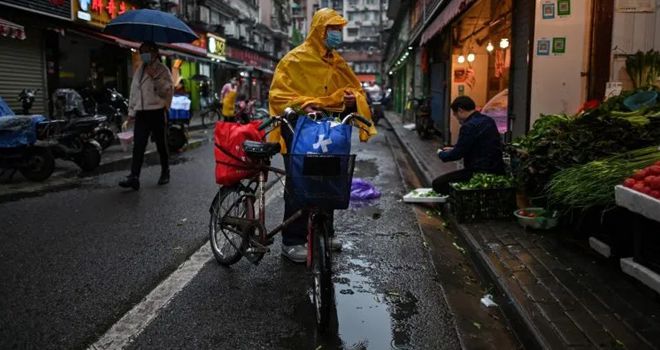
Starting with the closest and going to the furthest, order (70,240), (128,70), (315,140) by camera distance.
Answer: (315,140) → (70,240) → (128,70)

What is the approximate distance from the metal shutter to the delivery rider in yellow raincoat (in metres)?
13.3

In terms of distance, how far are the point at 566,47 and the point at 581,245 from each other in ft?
9.92

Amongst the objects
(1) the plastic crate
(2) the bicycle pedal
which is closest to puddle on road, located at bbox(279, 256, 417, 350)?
(2) the bicycle pedal

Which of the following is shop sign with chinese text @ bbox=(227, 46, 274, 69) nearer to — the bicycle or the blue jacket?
the blue jacket

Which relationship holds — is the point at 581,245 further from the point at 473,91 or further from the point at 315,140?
the point at 473,91

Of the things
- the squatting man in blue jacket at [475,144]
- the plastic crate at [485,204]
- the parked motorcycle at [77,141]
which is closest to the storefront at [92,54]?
the parked motorcycle at [77,141]

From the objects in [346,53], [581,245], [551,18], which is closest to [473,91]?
[551,18]

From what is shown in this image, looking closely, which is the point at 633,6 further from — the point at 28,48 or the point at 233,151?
the point at 28,48

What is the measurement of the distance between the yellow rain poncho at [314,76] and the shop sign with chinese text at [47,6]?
1271cm

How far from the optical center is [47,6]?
1622 centimetres

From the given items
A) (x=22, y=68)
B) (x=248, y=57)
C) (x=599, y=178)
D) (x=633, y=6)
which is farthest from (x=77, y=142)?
(x=248, y=57)

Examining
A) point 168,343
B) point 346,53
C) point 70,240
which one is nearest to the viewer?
point 168,343

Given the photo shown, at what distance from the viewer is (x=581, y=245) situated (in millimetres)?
5016

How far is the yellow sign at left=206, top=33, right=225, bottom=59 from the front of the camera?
113 ft
